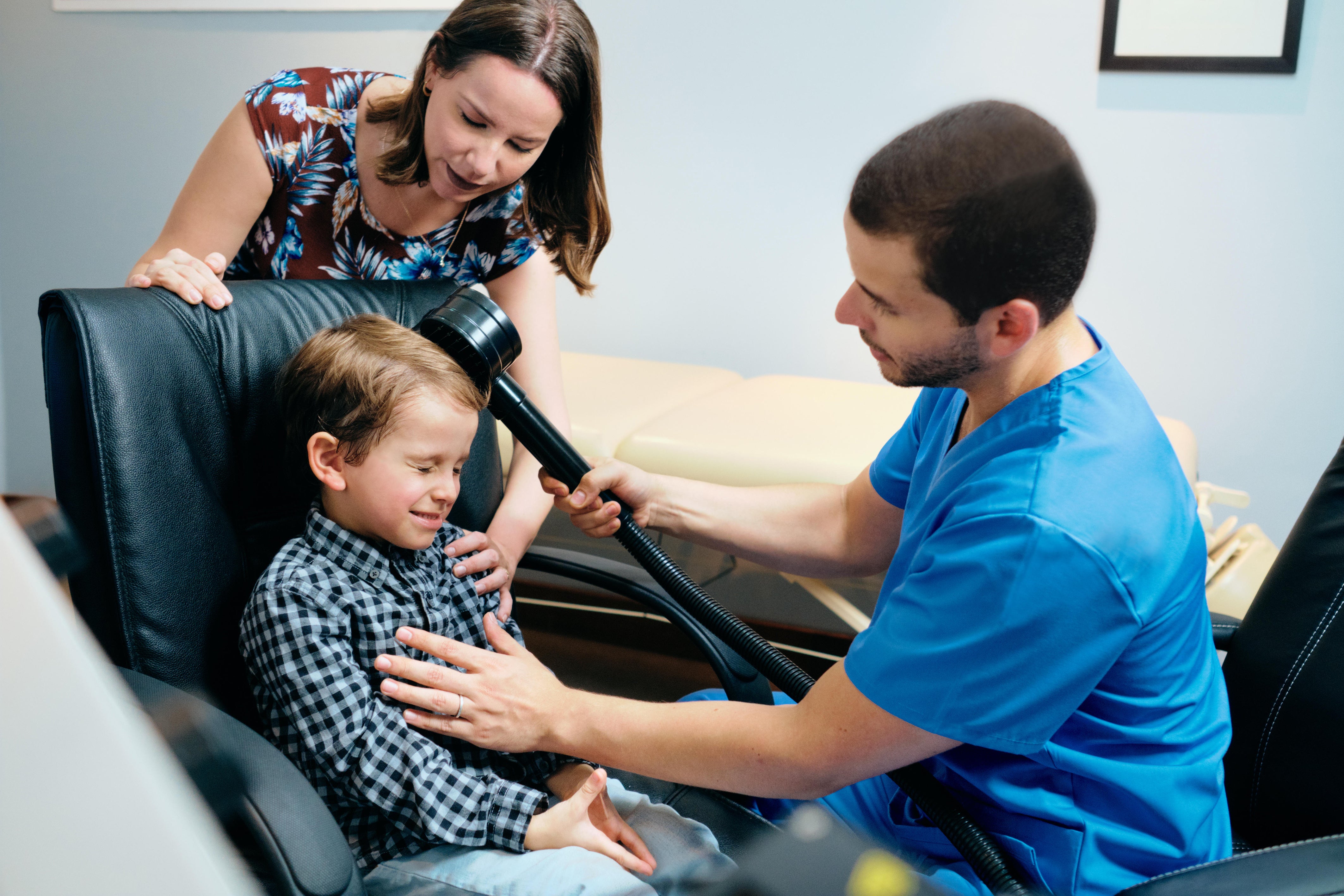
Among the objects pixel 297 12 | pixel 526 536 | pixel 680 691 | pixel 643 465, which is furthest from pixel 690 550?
pixel 297 12

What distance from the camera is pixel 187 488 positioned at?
3.01ft

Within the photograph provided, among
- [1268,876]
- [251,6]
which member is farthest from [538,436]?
[251,6]

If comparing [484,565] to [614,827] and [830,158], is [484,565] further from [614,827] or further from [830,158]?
[830,158]

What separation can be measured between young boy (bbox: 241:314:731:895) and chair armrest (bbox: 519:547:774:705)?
0.18 m

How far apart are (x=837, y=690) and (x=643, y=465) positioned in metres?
0.93

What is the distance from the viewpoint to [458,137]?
44.9 inches

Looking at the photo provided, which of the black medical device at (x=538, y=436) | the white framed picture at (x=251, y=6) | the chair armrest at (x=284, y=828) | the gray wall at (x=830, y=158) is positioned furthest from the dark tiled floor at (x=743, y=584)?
the chair armrest at (x=284, y=828)

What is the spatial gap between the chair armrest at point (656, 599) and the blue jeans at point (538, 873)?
0.67ft

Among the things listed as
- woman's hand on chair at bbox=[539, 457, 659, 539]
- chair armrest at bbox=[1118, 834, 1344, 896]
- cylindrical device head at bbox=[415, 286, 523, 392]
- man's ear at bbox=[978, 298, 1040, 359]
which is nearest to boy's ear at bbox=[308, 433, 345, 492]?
cylindrical device head at bbox=[415, 286, 523, 392]

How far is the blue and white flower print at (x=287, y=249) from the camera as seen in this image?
1.29 metres

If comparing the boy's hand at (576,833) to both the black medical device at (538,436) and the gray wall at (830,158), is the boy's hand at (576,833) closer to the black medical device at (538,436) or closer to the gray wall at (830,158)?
the black medical device at (538,436)

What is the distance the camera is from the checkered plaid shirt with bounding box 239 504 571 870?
2.88 feet

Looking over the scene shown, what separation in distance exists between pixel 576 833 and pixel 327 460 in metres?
0.45

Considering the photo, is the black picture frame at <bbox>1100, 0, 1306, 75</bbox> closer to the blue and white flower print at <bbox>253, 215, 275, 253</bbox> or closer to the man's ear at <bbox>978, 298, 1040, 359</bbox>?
the man's ear at <bbox>978, 298, 1040, 359</bbox>
